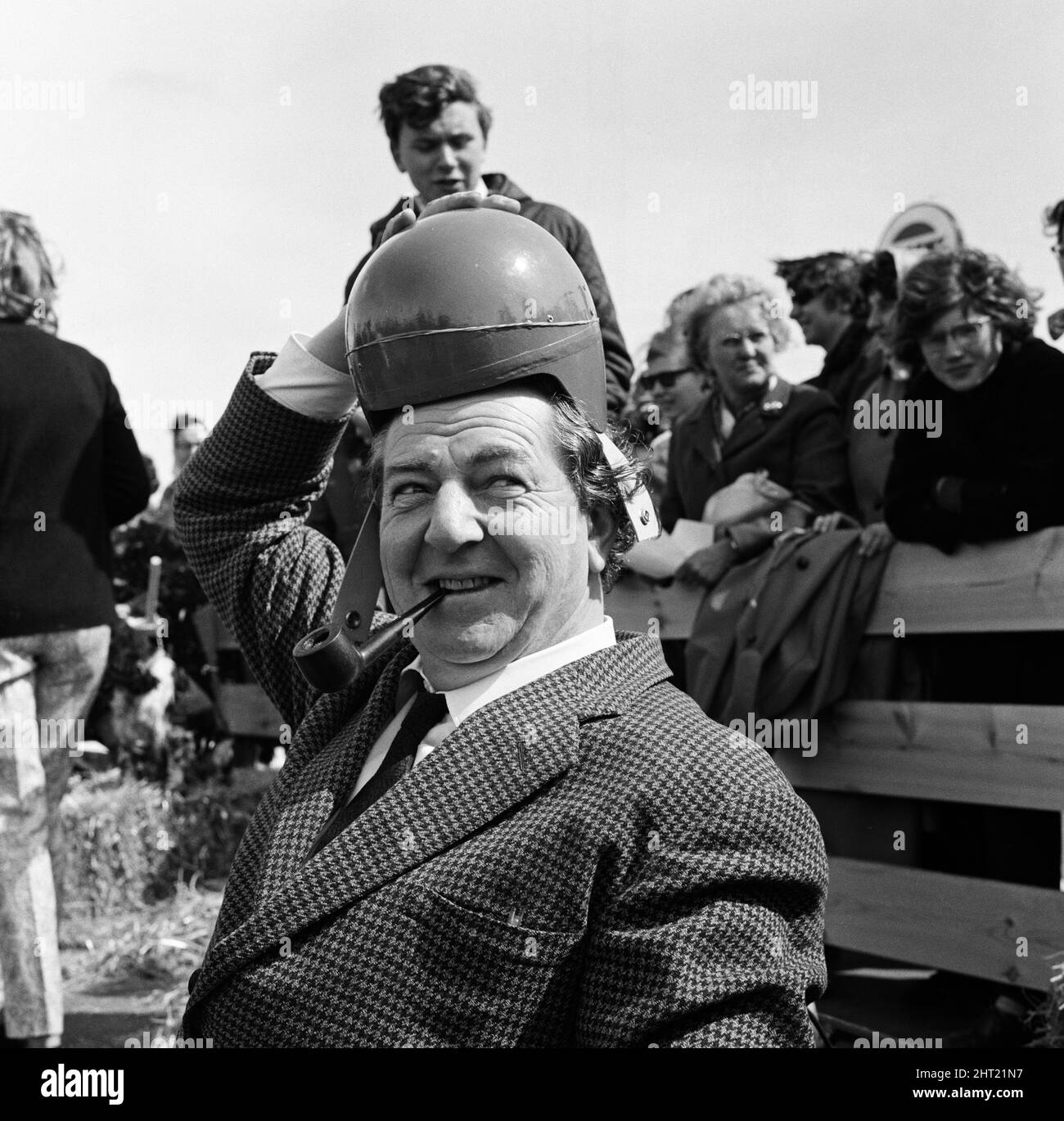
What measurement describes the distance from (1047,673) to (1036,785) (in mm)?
280

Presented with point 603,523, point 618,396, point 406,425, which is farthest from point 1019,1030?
point 406,425

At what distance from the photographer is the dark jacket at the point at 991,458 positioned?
3.66m

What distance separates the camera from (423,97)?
418cm

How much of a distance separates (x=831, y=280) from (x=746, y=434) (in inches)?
27.0

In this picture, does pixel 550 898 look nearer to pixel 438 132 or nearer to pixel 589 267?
pixel 589 267

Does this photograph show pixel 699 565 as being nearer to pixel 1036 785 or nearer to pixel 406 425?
pixel 1036 785

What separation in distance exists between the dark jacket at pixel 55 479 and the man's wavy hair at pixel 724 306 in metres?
1.83

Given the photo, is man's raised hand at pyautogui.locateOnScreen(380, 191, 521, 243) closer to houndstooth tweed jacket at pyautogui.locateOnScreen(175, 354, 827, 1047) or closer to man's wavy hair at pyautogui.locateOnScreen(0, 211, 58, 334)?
houndstooth tweed jacket at pyautogui.locateOnScreen(175, 354, 827, 1047)

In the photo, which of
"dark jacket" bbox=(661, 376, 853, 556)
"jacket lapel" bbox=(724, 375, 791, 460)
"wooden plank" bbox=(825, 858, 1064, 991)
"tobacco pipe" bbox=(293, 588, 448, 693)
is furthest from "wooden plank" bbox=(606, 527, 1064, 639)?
"tobacco pipe" bbox=(293, 588, 448, 693)

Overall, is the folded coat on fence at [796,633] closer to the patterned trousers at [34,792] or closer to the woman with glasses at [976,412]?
the woman with glasses at [976,412]

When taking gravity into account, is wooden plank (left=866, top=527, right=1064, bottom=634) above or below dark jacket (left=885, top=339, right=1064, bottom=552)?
below

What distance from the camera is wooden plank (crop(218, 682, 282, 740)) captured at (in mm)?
7250

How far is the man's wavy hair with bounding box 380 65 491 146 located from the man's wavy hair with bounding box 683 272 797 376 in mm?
1084

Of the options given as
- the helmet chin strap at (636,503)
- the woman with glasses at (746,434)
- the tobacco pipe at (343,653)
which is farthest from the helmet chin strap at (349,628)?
the woman with glasses at (746,434)
